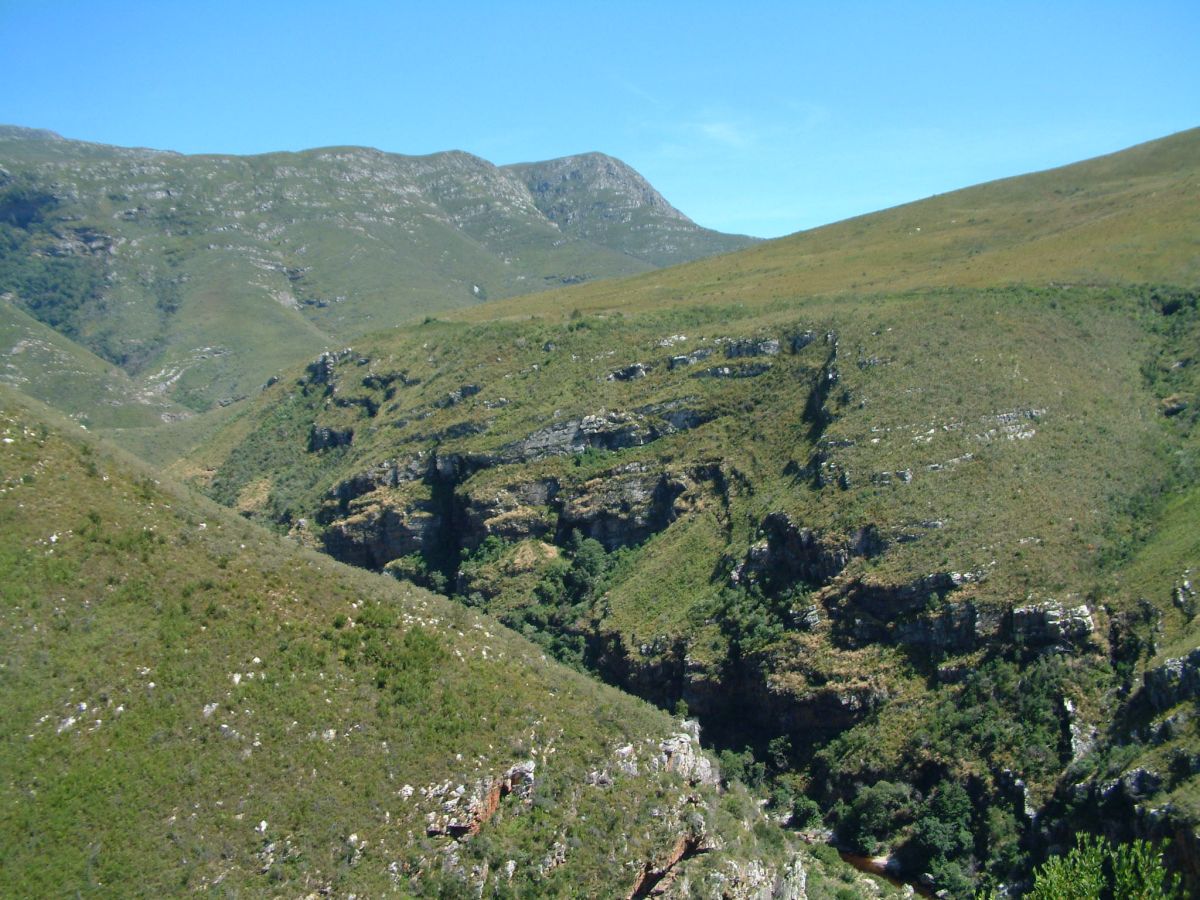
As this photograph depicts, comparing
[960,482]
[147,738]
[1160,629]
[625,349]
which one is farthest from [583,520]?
[147,738]

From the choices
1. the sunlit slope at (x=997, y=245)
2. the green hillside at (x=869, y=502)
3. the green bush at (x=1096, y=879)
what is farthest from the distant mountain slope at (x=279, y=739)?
the sunlit slope at (x=997, y=245)

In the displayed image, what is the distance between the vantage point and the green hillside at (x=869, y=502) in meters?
71.8

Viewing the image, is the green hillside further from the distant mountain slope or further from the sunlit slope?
the distant mountain slope

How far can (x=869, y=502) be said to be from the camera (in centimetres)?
9019

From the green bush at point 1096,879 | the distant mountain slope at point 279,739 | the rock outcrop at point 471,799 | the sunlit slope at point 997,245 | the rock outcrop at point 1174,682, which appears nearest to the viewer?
the green bush at point 1096,879

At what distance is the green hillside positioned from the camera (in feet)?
236

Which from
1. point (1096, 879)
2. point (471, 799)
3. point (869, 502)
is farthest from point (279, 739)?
point (869, 502)

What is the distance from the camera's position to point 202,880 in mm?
44406

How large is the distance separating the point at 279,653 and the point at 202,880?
12985mm

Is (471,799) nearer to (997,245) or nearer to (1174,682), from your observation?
(1174,682)

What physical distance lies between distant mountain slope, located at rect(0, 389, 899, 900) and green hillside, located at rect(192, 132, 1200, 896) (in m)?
17.9

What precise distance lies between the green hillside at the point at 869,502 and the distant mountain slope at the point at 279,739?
58.8 ft

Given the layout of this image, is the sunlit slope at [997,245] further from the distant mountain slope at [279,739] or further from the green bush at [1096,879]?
the distant mountain slope at [279,739]

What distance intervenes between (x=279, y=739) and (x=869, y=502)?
56460 mm
